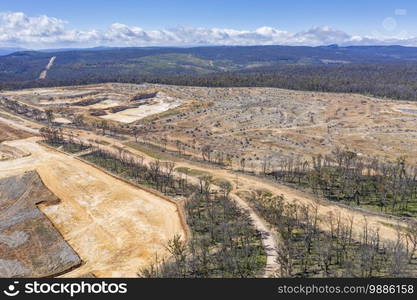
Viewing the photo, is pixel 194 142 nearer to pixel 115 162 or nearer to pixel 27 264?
pixel 115 162

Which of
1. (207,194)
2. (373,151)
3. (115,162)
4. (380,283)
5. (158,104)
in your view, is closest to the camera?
(380,283)

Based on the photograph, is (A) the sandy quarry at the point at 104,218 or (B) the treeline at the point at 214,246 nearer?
(B) the treeline at the point at 214,246

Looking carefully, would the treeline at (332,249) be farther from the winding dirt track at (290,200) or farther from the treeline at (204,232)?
the treeline at (204,232)

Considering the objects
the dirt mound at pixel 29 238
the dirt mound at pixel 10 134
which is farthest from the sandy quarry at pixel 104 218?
the dirt mound at pixel 10 134

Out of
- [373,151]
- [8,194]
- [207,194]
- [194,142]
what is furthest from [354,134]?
[8,194]

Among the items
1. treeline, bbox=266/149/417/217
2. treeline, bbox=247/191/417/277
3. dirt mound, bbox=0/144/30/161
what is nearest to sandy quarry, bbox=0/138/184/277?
dirt mound, bbox=0/144/30/161

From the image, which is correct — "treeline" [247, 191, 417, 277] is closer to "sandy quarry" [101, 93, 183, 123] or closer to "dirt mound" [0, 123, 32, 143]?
"dirt mound" [0, 123, 32, 143]
